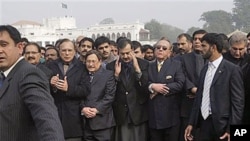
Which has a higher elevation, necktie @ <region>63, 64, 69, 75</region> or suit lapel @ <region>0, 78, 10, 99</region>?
suit lapel @ <region>0, 78, 10, 99</region>

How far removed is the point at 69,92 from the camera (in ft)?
14.4

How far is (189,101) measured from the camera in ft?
15.8

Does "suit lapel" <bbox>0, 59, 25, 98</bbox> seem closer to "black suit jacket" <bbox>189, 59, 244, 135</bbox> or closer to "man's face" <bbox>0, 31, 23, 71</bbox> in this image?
"man's face" <bbox>0, 31, 23, 71</bbox>

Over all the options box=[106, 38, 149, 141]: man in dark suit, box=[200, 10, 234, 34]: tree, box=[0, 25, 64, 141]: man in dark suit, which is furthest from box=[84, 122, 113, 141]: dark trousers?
box=[200, 10, 234, 34]: tree

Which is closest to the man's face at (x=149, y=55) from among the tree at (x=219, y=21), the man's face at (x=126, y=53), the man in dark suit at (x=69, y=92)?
the man's face at (x=126, y=53)

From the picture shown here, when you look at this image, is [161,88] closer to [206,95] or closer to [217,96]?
[206,95]

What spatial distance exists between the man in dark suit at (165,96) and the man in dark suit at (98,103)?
52 centimetres

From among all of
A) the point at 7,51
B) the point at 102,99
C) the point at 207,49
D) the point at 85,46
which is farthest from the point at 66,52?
the point at 7,51

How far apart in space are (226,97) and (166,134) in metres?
1.34

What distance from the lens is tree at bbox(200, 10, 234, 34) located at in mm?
76062

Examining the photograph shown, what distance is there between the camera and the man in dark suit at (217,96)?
357 centimetres

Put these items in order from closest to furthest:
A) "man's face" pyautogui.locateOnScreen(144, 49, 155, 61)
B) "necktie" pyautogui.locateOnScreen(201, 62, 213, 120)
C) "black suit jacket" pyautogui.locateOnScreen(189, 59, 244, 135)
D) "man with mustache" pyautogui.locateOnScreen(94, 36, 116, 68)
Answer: "black suit jacket" pyautogui.locateOnScreen(189, 59, 244, 135), "necktie" pyautogui.locateOnScreen(201, 62, 213, 120), "man with mustache" pyautogui.locateOnScreen(94, 36, 116, 68), "man's face" pyautogui.locateOnScreen(144, 49, 155, 61)

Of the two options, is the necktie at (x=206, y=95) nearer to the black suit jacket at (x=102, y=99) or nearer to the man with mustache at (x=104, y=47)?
the black suit jacket at (x=102, y=99)

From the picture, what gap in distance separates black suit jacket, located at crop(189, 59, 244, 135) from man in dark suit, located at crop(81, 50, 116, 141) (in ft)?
4.59
